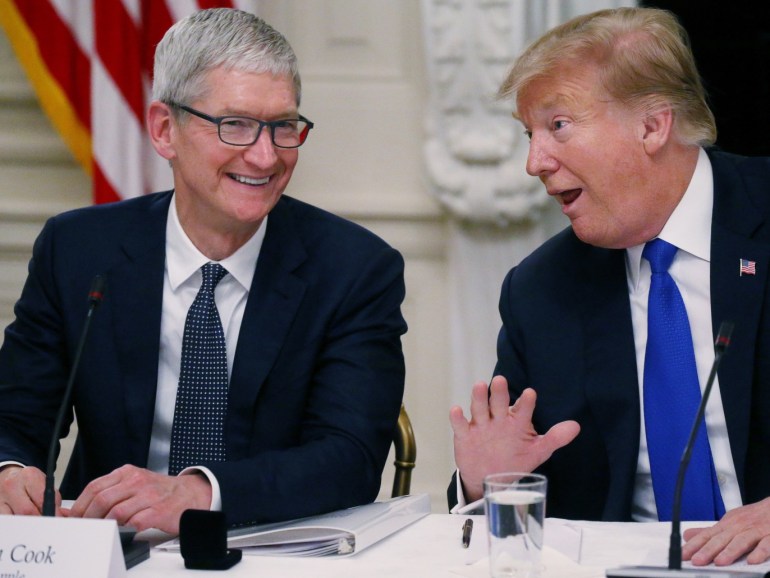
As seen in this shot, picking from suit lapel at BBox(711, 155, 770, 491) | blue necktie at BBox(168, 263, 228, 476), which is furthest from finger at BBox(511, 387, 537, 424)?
blue necktie at BBox(168, 263, 228, 476)

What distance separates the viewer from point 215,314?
234cm

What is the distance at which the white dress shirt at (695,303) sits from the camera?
223 centimetres

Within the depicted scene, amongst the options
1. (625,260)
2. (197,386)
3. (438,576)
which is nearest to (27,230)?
(197,386)

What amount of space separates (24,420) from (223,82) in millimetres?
750

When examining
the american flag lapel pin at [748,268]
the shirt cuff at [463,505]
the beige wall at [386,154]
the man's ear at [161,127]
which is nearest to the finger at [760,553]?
the shirt cuff at [463,505]

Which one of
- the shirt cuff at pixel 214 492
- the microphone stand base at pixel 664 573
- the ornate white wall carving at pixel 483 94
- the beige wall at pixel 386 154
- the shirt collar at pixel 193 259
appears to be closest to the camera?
the microphone stand base at pixel 664 573

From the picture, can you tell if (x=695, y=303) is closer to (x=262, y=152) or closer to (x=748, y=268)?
(x=748, y=268)

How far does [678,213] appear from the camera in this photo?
91.2 inches

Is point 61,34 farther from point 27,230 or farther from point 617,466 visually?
point 617,466

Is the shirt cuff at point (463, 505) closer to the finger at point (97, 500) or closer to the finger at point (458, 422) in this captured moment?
the finger at point (458, 422)

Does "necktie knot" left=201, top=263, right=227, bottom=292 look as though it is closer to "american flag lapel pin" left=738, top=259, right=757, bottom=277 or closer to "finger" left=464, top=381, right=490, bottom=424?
"finger" left=464, top=381, right=490, bottom=424

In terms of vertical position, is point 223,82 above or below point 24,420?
above

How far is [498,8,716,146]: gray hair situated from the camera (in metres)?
2.29

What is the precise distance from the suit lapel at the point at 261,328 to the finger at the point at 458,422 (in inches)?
16.3
